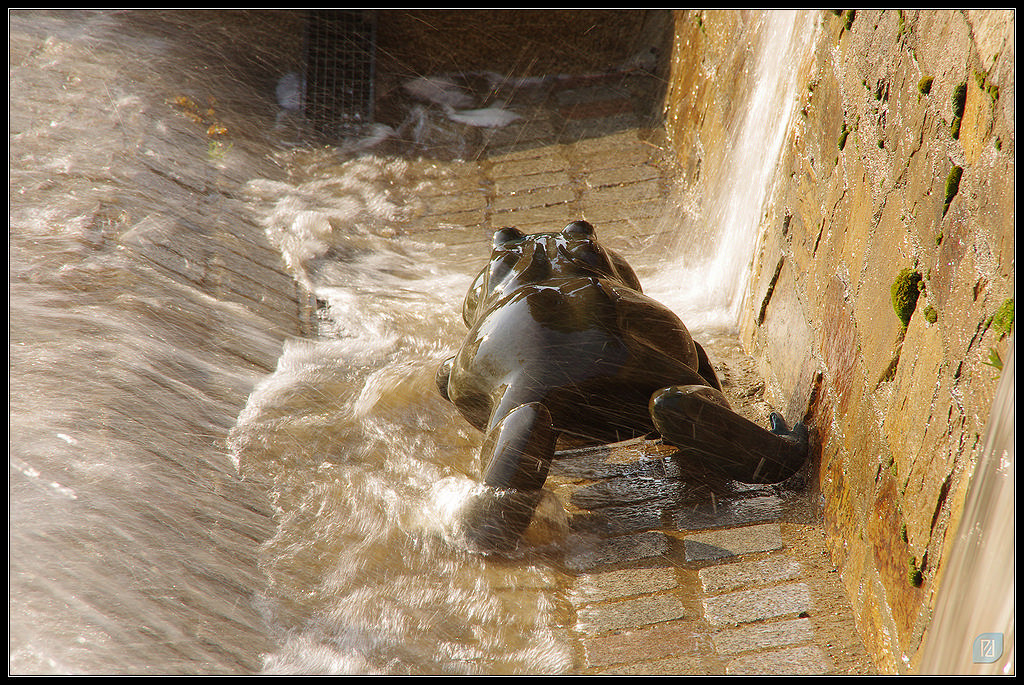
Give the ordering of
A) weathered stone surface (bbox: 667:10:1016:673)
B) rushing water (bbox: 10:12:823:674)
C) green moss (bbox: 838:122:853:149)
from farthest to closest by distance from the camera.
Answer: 1. green moss (bbox: 838:122:853:149)
2. rushing water (bbox: 10:12:823:674)
3. weathered stone surface (bbox: 667:10:1016:673)

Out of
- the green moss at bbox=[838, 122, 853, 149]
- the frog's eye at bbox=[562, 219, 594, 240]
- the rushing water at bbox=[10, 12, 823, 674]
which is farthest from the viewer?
the frog's eye at bbox=[562, 219, 594, 240]

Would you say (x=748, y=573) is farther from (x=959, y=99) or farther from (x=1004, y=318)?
(x=959, y=99)

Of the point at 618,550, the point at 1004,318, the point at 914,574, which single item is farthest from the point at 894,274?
the point at 618,550

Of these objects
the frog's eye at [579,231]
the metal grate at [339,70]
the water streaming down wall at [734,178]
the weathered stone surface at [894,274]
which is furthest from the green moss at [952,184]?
the metal grate at [339,70]

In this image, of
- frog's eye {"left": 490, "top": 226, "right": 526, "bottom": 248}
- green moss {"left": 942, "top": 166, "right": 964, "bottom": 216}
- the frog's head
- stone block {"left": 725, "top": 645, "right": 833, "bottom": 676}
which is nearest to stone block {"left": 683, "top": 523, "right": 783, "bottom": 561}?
stone block {"left": 725, "top": 645, "right": 833, "bottom": 676}

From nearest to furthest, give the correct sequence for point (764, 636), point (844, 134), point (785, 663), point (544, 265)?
point (785, 663) → point (764, 636) → point (844, 134) → point (544, 265)

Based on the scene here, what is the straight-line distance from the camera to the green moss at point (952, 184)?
216 centimetres

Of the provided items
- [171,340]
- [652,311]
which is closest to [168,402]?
[171,340]

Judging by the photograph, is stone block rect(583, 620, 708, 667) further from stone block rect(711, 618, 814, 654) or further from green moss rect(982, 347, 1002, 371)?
green moss rect(982, 347, 1002, 371)

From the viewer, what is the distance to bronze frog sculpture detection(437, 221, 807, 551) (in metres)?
2.80

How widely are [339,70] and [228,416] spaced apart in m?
4.61

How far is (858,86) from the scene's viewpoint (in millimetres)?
3047

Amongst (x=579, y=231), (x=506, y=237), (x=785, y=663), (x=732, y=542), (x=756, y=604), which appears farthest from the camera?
(x=506, y=237)

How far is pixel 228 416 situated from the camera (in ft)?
12.0
